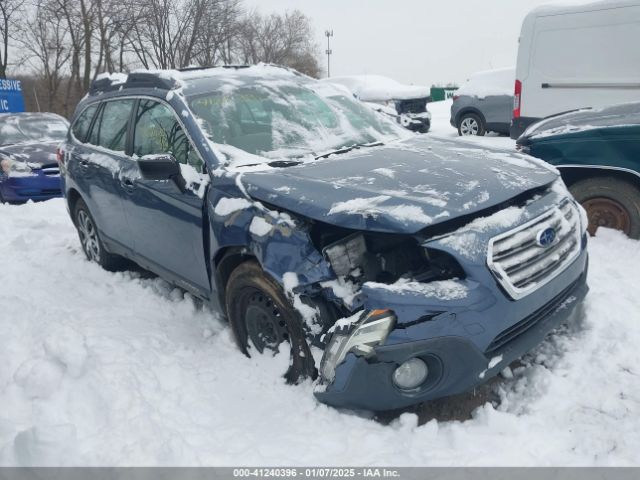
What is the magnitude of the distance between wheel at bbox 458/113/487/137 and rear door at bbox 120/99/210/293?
957cm

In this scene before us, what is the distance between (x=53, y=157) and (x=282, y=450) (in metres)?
7.40

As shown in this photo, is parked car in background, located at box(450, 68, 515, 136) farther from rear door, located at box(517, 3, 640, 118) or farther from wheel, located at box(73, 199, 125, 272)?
wheel, located at box(73, 199, 125, 272)

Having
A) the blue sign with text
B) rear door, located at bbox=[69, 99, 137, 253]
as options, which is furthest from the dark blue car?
the blue sign with text

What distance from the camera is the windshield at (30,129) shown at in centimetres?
897

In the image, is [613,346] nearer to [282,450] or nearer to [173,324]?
[282,450]

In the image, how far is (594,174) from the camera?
4.33 metres

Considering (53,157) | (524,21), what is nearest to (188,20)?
(53,157)

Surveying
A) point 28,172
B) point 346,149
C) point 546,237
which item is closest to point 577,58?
point 346,149

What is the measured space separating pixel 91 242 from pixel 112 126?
1.37 meters

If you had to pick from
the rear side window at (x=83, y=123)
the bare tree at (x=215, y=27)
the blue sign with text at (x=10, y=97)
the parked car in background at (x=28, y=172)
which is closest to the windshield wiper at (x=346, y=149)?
the rear side window at (x=83, y=123)

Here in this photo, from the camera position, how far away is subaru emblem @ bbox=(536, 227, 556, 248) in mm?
2510

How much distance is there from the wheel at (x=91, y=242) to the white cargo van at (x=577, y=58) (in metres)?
6.35

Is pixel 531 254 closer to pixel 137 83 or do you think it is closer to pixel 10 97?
pixel 137 83

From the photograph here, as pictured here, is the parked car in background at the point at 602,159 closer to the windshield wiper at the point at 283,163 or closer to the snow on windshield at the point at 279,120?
the snow on windshield at the point at 279,120
